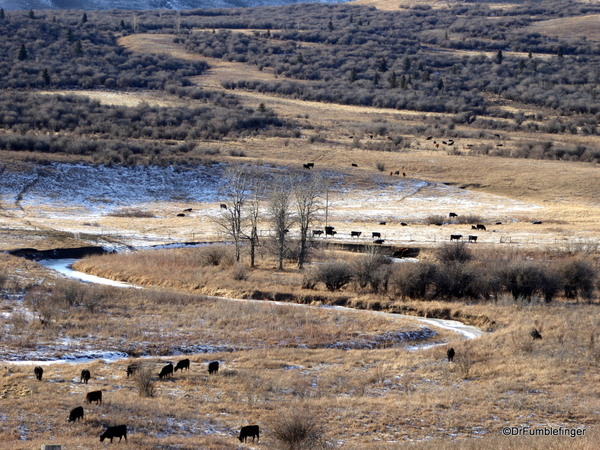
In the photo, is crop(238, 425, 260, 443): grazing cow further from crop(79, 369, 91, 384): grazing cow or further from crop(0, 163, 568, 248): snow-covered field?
crop(0, 163, 568, 248): snow-covered field

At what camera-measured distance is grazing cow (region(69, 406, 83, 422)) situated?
1633cm

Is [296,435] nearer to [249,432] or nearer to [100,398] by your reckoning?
[249,432]

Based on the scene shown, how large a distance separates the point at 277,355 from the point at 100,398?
8.59 meters

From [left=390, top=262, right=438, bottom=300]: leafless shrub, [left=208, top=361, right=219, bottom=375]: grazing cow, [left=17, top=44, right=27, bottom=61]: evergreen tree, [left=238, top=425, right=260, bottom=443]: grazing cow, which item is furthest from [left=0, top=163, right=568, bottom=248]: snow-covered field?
[left=17, top=44, right=27, bottom=61]: evergreen tree

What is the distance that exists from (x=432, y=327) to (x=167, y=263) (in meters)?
18.4

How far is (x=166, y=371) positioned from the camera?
69.9 feet

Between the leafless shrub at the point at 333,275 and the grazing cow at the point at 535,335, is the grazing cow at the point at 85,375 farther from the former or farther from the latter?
the leafless shrub at the point at 333,275

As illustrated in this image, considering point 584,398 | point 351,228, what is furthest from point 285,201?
point 584,398

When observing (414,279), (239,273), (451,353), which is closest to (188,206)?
(239,273)

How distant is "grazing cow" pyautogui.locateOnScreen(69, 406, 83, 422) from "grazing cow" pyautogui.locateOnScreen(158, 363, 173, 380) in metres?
4.75

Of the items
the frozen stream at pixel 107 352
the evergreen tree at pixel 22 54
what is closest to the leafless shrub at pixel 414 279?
the frozen stream at pixel 107 352

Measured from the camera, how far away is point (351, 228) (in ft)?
183

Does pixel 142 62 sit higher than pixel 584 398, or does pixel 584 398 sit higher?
pixel 142 62

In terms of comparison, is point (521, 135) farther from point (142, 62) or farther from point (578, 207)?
point (142, 62)
